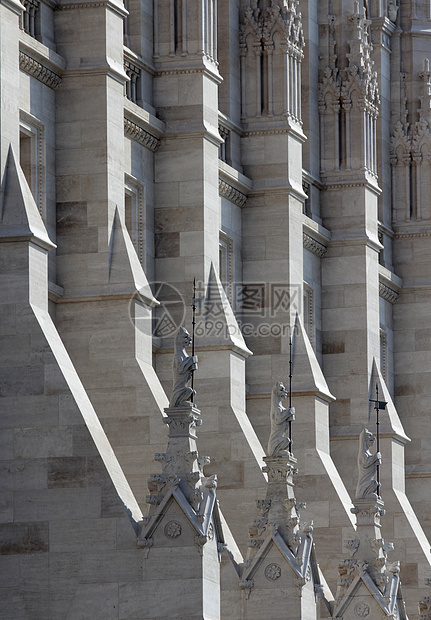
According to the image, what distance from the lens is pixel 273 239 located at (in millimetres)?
48156

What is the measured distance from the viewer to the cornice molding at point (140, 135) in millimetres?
42500

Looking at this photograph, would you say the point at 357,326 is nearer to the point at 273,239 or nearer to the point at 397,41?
the point at 273,239

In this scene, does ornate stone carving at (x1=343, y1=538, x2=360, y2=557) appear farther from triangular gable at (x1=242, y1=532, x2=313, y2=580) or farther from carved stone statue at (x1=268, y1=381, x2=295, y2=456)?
carved stone statue at (x1=268, y1=381, x2=295, y2=456)

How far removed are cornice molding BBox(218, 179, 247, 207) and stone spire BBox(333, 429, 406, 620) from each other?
6.77 m

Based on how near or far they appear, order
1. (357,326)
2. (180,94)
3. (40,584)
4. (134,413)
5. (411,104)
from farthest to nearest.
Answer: (411,104) → (357,326) → (180,94) → (134,413) → (40,584)

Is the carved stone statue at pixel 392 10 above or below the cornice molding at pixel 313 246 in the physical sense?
above

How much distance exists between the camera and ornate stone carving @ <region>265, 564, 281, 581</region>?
3866 cm

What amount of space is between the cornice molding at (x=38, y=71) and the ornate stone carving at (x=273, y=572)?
9.70 m

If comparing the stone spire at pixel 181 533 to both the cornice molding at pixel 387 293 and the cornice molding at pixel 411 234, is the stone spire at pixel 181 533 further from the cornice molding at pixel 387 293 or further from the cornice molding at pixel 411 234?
the cornice molding at pixel 411 234

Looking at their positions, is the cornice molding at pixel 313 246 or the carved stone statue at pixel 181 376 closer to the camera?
the carved stone statue at pixel 181 376

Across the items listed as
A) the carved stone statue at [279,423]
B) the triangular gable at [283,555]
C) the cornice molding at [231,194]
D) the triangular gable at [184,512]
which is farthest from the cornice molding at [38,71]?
the triangular gable at [283,555]

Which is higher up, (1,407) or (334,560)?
(1,407)

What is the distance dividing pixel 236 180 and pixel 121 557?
15.0 metres

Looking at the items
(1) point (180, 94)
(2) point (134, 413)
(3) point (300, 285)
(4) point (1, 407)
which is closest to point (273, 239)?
(3) point (300, 285)
